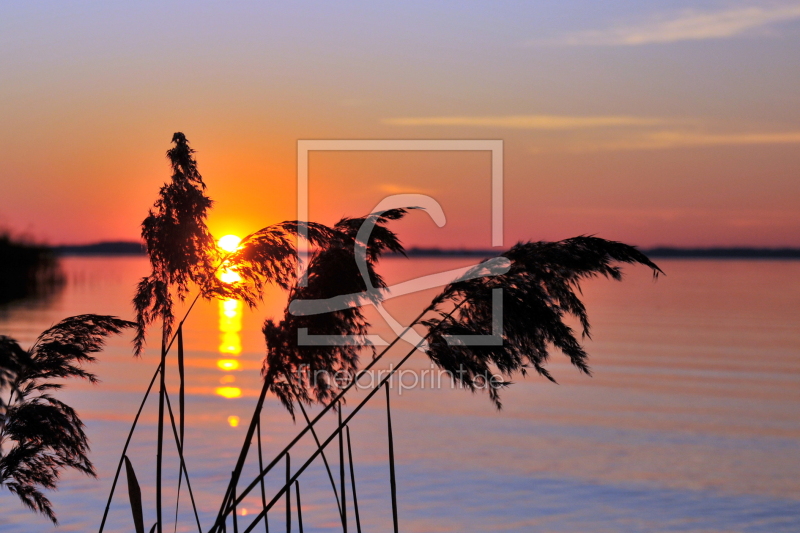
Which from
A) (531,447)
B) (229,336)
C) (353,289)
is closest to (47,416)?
(353,289)

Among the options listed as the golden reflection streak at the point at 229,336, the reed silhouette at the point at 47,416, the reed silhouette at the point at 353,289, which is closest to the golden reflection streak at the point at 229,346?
the golden reflection streak at the point at 229,336

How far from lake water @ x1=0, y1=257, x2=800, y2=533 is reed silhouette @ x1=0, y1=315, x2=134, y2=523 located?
261 inches

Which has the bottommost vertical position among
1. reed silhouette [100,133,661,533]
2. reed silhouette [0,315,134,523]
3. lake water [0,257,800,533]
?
lake water [0,257,800,533]

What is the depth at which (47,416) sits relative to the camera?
4.50m

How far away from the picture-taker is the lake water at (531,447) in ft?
38.9

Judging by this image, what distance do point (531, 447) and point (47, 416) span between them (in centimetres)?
1286

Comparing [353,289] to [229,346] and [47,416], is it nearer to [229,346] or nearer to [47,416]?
[47,416]

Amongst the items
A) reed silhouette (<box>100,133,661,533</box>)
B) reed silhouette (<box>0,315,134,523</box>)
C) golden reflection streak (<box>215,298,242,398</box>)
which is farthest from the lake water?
reed silhouette (<box>100,133,661,533</box>)

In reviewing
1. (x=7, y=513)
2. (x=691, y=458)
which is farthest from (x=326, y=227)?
(x=691, y=458)

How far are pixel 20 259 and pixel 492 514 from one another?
73.4 metres

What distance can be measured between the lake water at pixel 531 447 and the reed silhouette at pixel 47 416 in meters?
6.64

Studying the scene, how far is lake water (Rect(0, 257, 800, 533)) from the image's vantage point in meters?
11.9

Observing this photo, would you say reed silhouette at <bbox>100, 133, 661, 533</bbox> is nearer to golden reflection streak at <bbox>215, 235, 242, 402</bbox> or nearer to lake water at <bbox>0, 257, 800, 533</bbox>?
golden reflection streak at <bbox>215, 235, 242, 402</bbox>

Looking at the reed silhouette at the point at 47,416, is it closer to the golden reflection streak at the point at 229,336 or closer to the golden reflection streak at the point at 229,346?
the golden reflection streak at the point at 229,336
